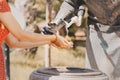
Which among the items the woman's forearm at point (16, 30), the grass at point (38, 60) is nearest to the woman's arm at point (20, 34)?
the woman's forearm at point (16, 30)

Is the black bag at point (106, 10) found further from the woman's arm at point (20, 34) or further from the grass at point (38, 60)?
the grass at point (38, 60)

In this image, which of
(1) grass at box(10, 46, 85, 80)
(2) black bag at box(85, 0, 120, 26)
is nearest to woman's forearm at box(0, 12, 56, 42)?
(2) black bag at box(85, 0, 120, 26)

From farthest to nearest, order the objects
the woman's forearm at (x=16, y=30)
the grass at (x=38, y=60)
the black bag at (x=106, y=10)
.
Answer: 1. the grass at (x=38, y=60)
2. the black bag at (x=106, y=10)
3. the woman's forearm at (x=16, y=30)

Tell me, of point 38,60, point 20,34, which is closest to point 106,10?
point 20,34

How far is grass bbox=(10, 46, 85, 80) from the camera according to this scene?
17.6 feet

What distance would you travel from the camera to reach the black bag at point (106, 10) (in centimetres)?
296

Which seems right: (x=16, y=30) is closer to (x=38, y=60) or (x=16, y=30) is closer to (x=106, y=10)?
(x=106, y=10)

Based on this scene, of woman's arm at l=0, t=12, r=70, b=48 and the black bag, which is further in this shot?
the black bag

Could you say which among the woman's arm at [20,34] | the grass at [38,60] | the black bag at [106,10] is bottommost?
the grass at [38,60]

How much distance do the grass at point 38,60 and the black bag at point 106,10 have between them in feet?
7.38

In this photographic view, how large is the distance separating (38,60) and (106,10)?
2.67 metres

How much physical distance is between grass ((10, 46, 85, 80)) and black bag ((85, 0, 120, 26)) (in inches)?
88.6

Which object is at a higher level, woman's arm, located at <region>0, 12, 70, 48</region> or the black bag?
the black bag

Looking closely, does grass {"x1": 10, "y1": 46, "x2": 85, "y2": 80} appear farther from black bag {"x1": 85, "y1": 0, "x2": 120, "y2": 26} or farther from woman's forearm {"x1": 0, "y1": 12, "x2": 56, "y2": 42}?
woman's forearm {"x1": 0, "y1": 12, "x2": 56, "y2": 42}
